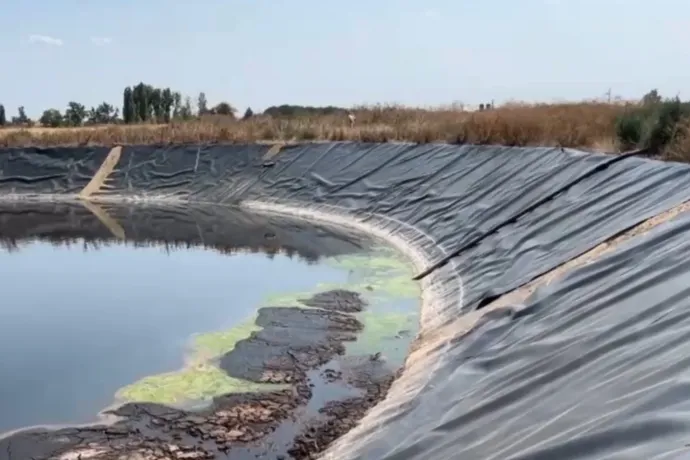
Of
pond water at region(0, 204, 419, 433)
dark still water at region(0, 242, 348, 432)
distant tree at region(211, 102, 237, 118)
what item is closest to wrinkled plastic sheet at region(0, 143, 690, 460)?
pond water at region(0, 204, 419, 433)

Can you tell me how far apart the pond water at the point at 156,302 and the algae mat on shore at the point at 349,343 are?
0.06 ft

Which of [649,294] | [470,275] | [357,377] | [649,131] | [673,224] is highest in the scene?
[649,131]

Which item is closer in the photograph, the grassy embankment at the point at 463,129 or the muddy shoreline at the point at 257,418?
the muddy shoreline at the point at 257,418

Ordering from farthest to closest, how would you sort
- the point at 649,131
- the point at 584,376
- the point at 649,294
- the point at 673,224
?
the point at 649,131 < the point at 673,224 < the point at 649,294 < the point at 584,376

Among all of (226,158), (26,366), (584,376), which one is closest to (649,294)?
(584,376)

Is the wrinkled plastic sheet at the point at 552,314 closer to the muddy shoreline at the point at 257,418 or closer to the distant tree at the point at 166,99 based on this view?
the muddy shoreline at the point at 257,418

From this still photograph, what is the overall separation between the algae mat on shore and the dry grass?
4497 mm

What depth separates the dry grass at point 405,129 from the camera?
14.2 meters

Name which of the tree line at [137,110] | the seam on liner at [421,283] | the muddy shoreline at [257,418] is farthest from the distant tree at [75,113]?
the muddy shoreline at [257,418]

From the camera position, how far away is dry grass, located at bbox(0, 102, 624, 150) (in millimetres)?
14183

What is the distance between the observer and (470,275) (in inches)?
340

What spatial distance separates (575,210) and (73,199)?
17937mm

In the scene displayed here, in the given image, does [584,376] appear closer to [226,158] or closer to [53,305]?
[53,305]

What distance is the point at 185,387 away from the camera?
21.6ft
